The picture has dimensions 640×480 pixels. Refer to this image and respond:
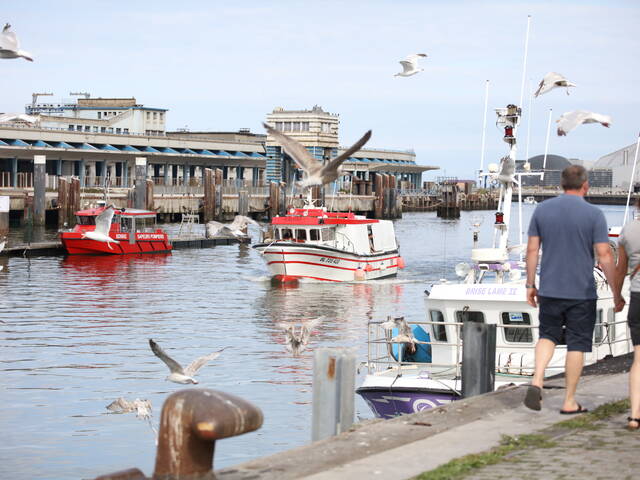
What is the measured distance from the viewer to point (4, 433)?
1725 centimetres

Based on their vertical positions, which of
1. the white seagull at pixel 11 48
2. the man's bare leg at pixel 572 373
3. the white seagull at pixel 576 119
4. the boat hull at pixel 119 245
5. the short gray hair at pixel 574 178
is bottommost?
the boat hull at pixel 119 245

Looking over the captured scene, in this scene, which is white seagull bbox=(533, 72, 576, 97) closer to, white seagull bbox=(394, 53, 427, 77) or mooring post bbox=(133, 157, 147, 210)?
white seagull bbox=(394, 53, 427, 77)

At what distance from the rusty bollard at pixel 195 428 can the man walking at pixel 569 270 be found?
12.4 feet

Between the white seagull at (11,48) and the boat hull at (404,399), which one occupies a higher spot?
the white seagull at (11,48)

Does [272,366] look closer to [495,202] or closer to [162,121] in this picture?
[162,121]

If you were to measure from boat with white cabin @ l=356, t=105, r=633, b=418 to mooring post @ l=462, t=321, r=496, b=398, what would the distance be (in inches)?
104

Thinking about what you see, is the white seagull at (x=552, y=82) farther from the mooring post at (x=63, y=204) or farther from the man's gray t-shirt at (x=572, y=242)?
the mooring post at (x=63, y=204)

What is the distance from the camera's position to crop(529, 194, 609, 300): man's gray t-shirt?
9.46 m

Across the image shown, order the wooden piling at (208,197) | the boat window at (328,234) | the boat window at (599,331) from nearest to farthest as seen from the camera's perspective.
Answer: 1. the boat window at (599,331)
2. the boat window at (328,234)
3. the wooden piling at (208,197)

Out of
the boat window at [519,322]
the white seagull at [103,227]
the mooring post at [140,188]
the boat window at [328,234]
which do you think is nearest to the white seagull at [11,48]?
the boat window at [519,322]

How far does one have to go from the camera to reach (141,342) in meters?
27.8

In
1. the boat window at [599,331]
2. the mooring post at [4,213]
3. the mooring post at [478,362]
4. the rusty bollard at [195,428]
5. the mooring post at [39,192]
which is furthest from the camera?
the mooring post at [39,192]

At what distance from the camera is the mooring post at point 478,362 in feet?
40.9

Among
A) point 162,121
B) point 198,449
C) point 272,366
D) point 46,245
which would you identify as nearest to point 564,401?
point 198,449
